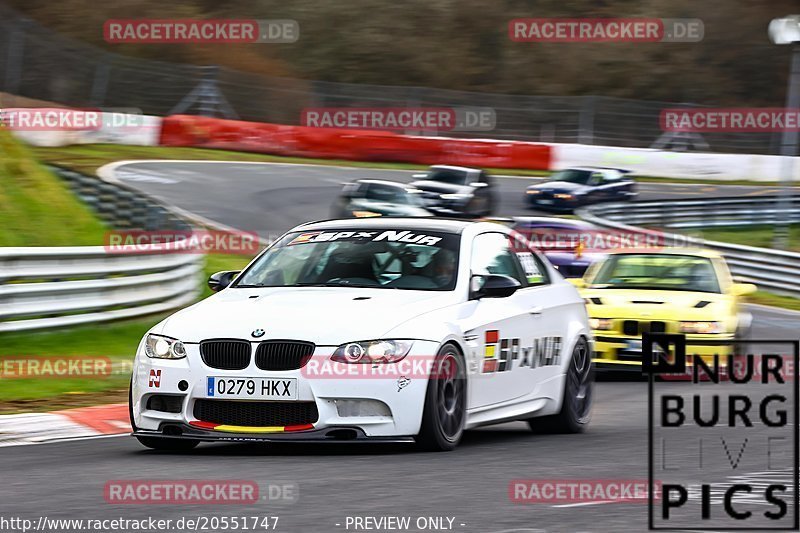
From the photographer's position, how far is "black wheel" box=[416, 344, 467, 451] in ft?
25.8

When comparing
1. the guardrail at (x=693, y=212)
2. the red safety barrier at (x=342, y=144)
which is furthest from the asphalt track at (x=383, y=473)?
the red safety barrier at (x=342, y=144)

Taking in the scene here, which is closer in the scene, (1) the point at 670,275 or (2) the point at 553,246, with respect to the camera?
(1) the point at 670,275

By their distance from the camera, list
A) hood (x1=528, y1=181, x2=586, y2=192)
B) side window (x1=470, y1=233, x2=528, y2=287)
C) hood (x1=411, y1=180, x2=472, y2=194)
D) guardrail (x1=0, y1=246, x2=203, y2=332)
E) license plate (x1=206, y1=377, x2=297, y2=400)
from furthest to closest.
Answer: hood (x1=528, y1=181, x2=586, y2=192) < hood (x1=411, y1=180, x2=472, y2=194) < guardrail (x1=0, y1=246, x2=203, y2=332) < side window (x1=470, y1=233, x2=528, y2=287) < license plate (x1=206, y1=377, x2=297, y2=400)

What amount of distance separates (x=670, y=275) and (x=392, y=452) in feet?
24.9

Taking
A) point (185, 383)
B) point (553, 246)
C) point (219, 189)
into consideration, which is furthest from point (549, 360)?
point (219, 189)

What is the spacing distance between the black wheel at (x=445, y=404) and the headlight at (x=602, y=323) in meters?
5.92

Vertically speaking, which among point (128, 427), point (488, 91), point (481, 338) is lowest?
point (128, 427)

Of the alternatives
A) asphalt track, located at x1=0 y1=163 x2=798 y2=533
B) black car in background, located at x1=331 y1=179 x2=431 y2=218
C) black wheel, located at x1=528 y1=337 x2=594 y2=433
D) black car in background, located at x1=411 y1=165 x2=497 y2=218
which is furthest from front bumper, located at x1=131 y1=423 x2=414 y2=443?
black car in background, located at x1=411 y1=165 x2=497 y2=218

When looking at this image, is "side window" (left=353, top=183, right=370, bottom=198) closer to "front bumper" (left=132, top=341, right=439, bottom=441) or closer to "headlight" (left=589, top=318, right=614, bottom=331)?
"headlight" (left=589, top=318, right=614, bottom=331)

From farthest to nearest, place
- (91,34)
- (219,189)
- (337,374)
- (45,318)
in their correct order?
(91,34) → (219,189) → (45,318) → (337,374)

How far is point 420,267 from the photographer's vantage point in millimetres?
8859

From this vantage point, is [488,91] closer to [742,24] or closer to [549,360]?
[742,24]

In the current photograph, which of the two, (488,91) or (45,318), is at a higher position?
(488,91)

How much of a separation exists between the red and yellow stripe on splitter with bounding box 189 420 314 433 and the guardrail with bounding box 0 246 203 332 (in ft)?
19.1
